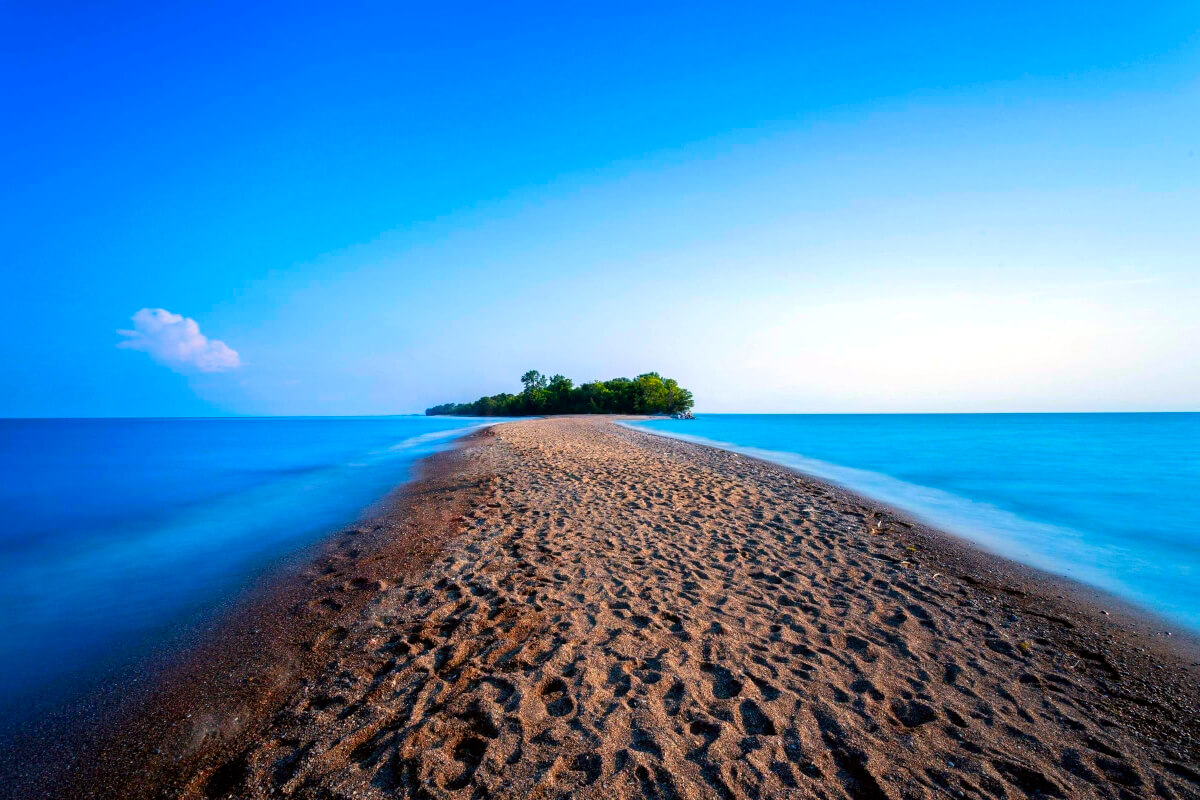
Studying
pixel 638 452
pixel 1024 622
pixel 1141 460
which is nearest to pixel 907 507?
pixel 1024 622

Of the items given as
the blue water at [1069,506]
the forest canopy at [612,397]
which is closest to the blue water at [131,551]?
the blue water at [1069,506]

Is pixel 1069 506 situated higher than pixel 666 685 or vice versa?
pixel 666 685

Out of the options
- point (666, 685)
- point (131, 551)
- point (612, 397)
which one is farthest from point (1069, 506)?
point (612, 397)

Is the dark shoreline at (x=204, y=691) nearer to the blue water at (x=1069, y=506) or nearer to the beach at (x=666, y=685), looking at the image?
the beach at (x=666, y=685)

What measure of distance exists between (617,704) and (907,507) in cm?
1330

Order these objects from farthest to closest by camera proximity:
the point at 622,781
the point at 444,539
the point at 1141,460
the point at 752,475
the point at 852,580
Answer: the point at 1141,460, the point at 752,475, the point at 444,539, the point at 852,580, the point at 622,781

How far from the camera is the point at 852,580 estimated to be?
7.24 metres

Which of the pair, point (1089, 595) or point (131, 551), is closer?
point (1089, 595)

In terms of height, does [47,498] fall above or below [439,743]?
below

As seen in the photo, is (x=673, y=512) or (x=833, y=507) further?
(x=833, y=507)

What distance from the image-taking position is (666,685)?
448cm

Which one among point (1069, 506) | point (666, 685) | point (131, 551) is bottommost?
point (131, 551)

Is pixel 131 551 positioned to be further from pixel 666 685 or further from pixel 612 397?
pixel 612 397

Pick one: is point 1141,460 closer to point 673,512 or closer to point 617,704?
point 673,512
